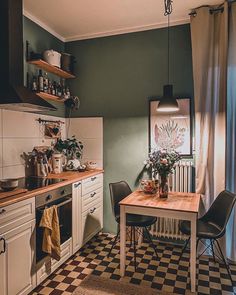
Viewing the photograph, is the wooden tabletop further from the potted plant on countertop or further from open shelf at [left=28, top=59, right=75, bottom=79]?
open shelf at [left=28, top=59, right=75, bottom=79]

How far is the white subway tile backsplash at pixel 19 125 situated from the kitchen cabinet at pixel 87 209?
83 cm

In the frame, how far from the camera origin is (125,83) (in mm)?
3289

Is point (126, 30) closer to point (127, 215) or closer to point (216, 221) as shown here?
point (127, 215)

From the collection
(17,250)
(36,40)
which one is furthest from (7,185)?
(36,40)

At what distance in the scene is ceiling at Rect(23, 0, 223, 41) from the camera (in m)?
2.61

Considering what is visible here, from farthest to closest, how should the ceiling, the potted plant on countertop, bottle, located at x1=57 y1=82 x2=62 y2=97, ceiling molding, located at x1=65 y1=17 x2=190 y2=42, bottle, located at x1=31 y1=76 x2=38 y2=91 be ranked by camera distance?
bottle, located at x1=57 y1=82 x2=62 y2=97 → ceiling molding, located at x1=65 y1=17 x2=190 y2=42 → bottle, located at x1=31 y1=76 x2=38 y2=91 → the ceiling → the potted plant on countertop

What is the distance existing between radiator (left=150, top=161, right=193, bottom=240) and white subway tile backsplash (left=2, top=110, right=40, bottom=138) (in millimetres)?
1774

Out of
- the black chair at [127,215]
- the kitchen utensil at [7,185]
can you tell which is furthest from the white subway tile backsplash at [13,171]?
the black chair at [127,215]

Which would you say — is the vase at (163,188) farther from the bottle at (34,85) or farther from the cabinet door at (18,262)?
the bottle at (34,85)

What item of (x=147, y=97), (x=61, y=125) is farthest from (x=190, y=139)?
(x=61, y=125)

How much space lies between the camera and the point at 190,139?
2.96m

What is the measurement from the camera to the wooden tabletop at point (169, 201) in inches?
87.3

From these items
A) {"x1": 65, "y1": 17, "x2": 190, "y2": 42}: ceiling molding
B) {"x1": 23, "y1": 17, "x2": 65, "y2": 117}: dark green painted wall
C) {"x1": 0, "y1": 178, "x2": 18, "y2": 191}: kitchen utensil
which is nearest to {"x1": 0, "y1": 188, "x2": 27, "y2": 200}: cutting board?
{"x1": 0, "y1": 178, "x2": 18, "y2": 191}: kitchen utensil

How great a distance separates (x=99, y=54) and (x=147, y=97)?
37.3 inches
